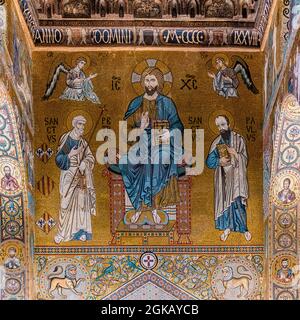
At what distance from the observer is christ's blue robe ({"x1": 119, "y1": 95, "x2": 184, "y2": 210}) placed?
57.0 feet

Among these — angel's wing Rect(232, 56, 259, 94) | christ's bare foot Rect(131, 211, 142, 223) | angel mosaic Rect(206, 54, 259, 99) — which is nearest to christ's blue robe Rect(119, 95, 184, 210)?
christ's bare foot Rect(131, 211, 142, 223)

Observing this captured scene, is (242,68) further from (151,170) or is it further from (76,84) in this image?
(76,84)

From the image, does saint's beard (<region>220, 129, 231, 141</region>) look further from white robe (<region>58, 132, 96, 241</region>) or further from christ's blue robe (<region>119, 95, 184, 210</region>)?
white robe (<region>58, 132, 96, 241</region>)

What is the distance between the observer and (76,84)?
1745 centimetres

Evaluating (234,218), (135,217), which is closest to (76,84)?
(135,217)

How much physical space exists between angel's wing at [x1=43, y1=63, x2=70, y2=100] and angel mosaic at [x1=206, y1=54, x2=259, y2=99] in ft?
6.93

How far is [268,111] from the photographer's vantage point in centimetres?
1689

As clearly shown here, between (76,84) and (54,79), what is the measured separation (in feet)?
1.08

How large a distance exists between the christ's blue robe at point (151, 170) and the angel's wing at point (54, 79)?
112 cm

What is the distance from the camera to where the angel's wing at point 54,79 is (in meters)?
17.4

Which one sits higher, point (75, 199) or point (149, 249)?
point (75, 199)

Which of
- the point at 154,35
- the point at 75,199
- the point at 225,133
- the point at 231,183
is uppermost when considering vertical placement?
the point at 154,35
